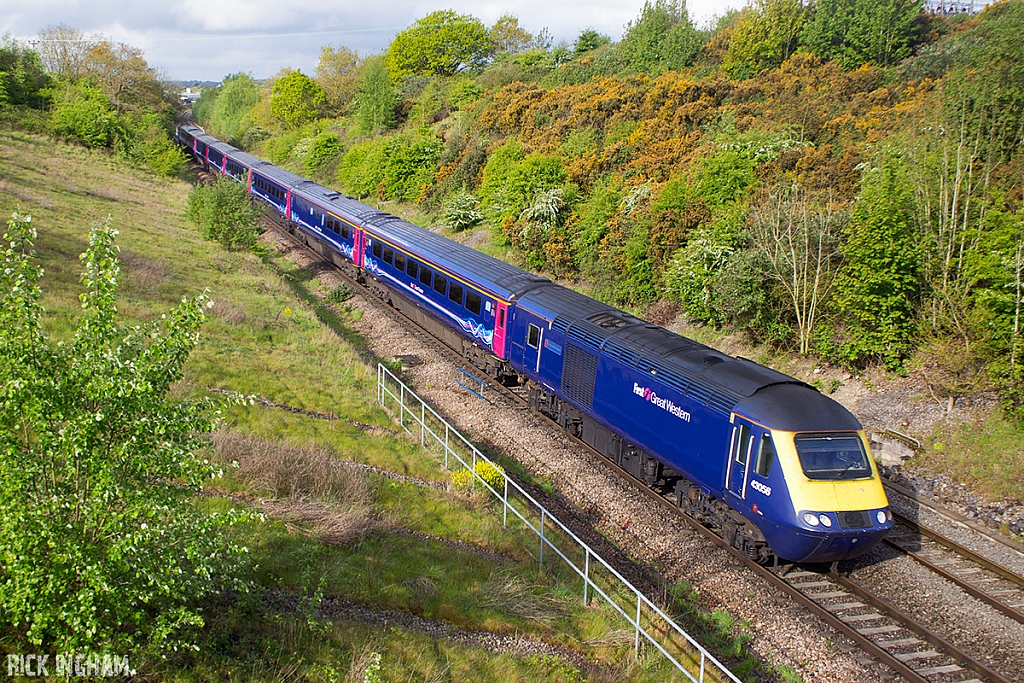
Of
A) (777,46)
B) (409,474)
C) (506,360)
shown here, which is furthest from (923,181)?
(777,46)

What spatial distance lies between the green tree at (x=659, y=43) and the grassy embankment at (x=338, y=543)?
34407 millimetres

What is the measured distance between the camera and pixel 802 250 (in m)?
18.5

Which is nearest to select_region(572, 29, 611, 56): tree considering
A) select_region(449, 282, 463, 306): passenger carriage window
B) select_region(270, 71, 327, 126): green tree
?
select_region(270, 71, 327, 126): green tree

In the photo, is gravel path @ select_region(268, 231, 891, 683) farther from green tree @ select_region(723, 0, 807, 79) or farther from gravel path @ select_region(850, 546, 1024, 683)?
green tree @ select_region(723, 0, 807, 79)

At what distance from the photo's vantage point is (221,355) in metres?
16.0

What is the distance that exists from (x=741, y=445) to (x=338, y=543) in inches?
237

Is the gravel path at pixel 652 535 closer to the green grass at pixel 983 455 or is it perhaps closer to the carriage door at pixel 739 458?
the carriage door at pixel 739 458

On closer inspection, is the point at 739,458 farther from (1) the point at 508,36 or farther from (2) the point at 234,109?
(2) the point at 234,109

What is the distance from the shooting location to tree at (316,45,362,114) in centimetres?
6981

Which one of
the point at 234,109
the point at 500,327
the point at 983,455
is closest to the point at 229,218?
the point at 500,327

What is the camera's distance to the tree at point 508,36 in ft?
216

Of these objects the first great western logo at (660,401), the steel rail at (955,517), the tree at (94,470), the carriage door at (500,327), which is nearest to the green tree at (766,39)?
the carriage door at (500,327)

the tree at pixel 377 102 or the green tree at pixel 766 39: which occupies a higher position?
the green tree at pixel 766 39

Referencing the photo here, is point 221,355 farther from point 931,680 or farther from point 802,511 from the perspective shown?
point 931,680
